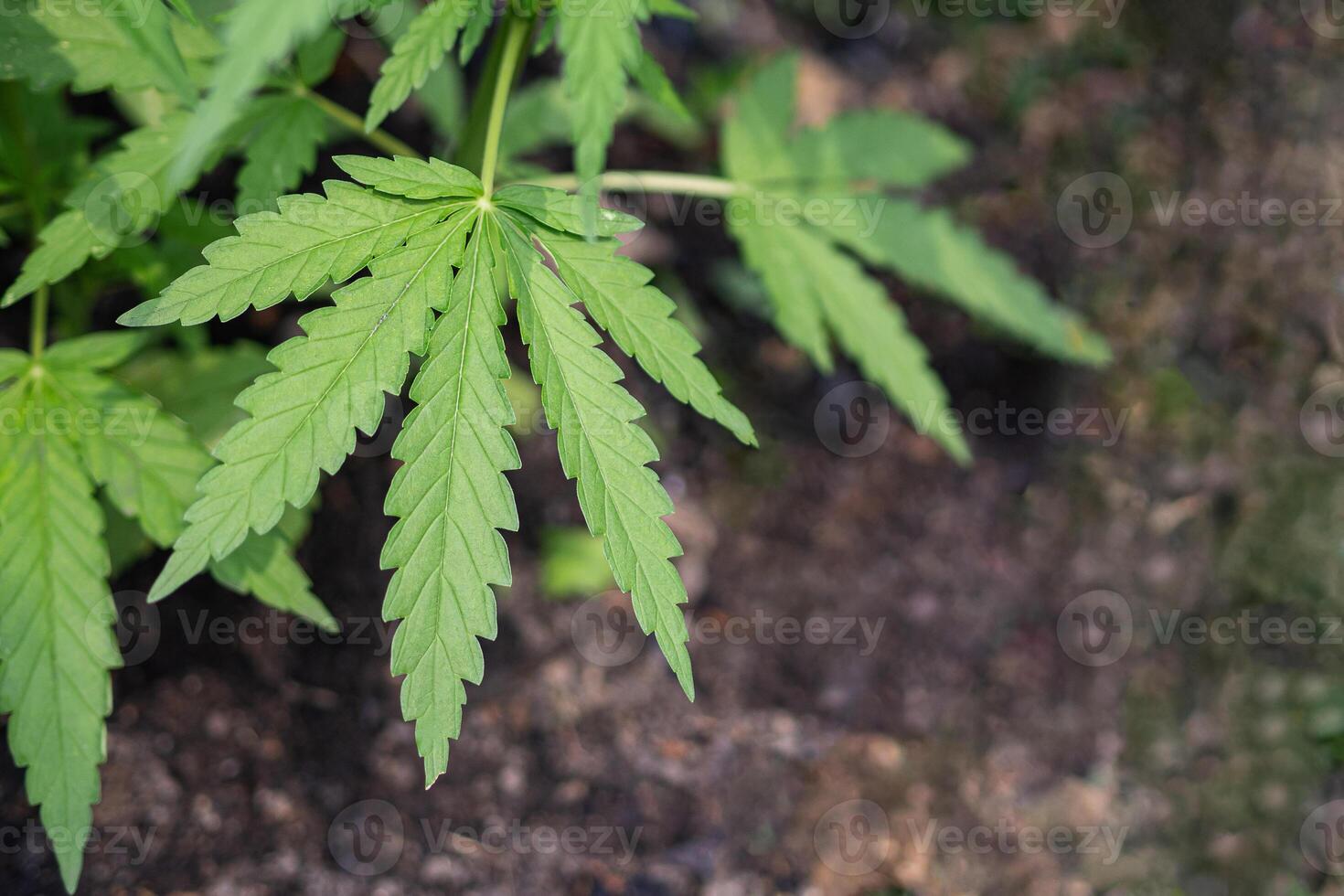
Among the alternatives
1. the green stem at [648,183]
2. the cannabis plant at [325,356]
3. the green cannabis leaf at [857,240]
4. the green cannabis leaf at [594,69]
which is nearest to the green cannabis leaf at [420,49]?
the cannabis plant at [325,356]

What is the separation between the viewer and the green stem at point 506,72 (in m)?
1.61

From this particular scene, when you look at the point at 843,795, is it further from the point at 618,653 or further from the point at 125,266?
the point at 125,266

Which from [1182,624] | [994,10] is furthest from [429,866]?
[994,10]

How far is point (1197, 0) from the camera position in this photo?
359cm

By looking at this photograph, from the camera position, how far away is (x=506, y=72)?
170 cm

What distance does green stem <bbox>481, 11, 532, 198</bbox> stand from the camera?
1607mm

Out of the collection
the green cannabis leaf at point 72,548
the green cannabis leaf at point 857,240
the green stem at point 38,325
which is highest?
the green cannabis leaf at point 857,240

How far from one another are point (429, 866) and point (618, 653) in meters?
0.76

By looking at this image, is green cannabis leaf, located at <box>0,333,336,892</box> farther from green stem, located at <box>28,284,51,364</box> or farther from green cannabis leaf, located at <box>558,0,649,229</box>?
green cannabis leaf, located at <box>558,0,649,229</box>

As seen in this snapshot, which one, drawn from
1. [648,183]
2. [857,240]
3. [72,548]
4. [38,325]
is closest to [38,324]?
[38,325]

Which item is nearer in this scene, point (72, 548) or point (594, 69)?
point (594, 69)

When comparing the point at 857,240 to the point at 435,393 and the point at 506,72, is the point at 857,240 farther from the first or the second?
the point at 435,393

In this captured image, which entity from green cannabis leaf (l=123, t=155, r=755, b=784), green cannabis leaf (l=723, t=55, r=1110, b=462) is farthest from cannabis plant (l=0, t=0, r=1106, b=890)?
green cannabis leaf (l=723, t=55, r=1110, b=462)

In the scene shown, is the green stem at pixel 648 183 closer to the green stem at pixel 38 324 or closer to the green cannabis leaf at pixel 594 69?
the green cannabis leaf at pixel 594 69
